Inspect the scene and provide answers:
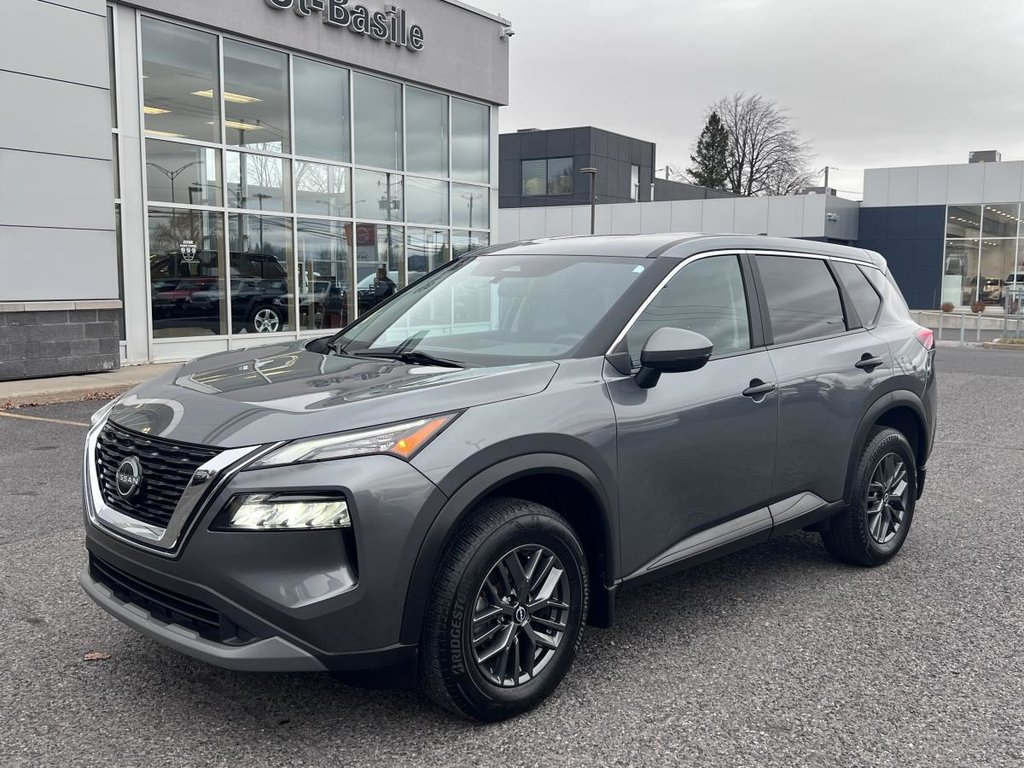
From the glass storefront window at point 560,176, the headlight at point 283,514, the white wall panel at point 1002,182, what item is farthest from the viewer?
the glass storefront window at point 560,176

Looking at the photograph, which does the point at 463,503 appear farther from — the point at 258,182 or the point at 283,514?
the point at 258,182

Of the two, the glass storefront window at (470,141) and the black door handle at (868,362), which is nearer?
→ the black door handle at (868,362)

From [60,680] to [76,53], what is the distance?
11.6 meters

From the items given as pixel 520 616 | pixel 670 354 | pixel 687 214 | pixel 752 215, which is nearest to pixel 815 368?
pixel 670 354

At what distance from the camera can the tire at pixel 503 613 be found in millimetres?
3018

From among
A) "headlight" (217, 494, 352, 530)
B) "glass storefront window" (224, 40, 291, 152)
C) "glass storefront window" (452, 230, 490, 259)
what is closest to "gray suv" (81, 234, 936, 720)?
"headlight" (217, 494, 352, 530)

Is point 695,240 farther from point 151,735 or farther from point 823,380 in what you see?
point 151,735

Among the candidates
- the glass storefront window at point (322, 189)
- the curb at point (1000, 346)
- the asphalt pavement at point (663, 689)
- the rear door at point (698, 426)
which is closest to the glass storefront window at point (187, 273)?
the glass storefront window at point (322, 189)

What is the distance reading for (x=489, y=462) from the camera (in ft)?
10.1

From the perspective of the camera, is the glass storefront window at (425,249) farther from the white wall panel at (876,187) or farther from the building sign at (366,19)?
the white wall panel at (876,187)

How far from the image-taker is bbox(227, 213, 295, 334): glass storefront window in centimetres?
1636

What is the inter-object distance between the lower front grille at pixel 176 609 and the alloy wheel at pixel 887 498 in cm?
340

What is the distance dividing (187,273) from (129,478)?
1325 cm

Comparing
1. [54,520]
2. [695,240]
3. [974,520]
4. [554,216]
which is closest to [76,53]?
[54,520]
